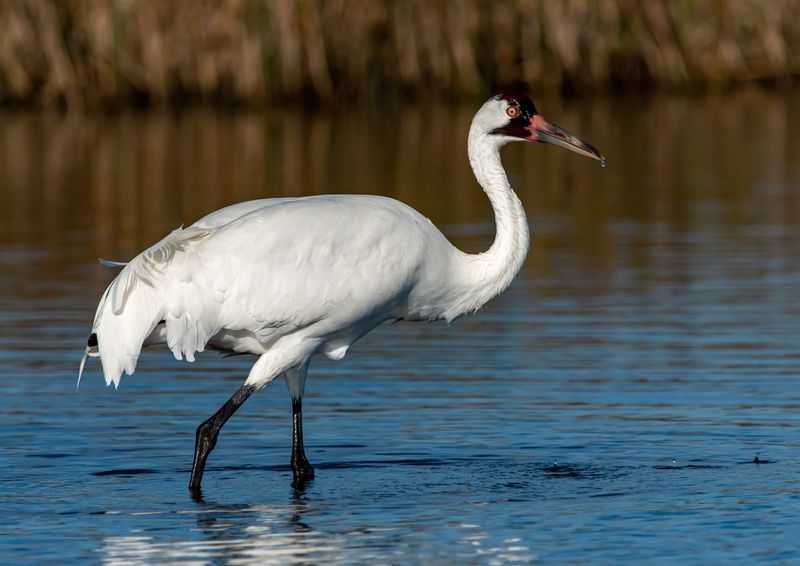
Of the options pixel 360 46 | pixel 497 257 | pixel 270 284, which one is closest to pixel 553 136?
pixel 497 257

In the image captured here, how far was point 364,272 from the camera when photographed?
8.52 metres

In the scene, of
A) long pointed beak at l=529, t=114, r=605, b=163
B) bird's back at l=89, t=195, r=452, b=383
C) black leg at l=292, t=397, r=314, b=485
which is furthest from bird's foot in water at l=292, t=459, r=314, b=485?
long pointed beak at l=529, t=114, r=605, b=163

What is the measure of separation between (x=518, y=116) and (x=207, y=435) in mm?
2218

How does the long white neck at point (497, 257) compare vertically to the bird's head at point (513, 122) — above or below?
below

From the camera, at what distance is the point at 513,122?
9195 mm

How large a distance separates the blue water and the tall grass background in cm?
1259

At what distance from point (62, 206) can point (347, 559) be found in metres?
13.3

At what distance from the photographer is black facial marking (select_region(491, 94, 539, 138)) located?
917cm

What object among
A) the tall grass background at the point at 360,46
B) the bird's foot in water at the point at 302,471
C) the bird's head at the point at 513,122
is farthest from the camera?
the tall grass background at the point at 360,46

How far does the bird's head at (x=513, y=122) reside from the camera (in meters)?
9.16

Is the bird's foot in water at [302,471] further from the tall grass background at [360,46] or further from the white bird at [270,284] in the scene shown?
the tall grass background at [360,46]

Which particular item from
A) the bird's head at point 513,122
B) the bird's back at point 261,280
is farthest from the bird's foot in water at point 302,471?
the bird's head at point 513,122

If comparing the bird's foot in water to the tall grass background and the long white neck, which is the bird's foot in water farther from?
the tall grass background

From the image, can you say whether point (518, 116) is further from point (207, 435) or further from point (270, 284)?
point (207, 435)
